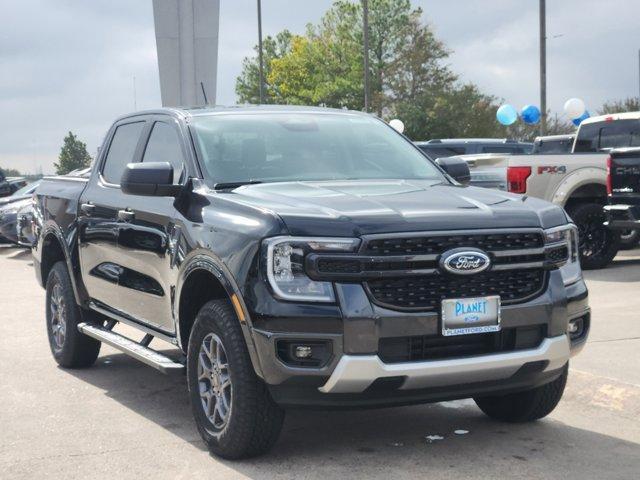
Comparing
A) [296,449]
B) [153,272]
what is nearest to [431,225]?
[296,449]

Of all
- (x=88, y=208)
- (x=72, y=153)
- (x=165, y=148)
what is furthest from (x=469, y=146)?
(x=72, y=153)

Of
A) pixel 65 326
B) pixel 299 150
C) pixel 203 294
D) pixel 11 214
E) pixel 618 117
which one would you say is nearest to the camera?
pixel 203 294

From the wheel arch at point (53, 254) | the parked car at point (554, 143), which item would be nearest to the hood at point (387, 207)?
the wheel arch at point (53, 254)

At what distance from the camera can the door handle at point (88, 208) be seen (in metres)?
7.47

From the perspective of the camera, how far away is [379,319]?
4910 millimetres

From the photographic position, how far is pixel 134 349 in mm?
6648

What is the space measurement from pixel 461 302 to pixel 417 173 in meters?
1.70

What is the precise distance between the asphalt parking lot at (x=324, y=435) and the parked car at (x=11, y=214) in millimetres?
13226

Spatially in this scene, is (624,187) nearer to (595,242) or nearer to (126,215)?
(595,242)

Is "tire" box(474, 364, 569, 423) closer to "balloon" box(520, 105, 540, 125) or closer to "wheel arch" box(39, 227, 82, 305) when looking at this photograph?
"wheel arch" box(39, 227, 82, 305)

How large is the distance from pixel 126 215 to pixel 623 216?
7667 mm

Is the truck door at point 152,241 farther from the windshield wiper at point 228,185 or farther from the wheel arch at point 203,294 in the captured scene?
the windshield wiper at point 228,185

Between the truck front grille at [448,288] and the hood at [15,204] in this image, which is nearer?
the truck front grille at [448,288]

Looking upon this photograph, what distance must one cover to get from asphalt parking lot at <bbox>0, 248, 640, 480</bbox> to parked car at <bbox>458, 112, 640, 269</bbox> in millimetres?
6109
